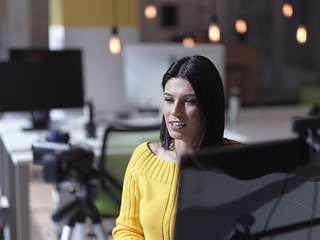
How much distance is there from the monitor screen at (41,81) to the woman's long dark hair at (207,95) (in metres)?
1.91

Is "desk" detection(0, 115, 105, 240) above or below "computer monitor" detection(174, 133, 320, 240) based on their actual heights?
below

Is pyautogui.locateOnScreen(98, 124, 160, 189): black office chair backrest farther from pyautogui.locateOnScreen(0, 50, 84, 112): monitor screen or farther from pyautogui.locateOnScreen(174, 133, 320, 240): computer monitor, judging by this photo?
pyautogui.locateOnScreen(174, 133, 320, 240): computer monitor

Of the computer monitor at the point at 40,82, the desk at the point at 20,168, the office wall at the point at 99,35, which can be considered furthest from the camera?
the office wall at the point at 99,35

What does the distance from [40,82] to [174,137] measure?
76.3 inches

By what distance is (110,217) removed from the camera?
2168mm

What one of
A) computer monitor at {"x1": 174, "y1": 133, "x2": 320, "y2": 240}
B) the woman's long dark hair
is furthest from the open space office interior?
the woman's long dark hair

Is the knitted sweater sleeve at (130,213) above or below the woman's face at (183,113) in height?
below

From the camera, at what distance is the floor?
2949 mm

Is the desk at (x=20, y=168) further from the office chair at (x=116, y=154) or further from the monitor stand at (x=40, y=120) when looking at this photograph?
the office chair at (x=116, y=154)

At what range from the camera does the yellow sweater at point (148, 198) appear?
110 centimetres

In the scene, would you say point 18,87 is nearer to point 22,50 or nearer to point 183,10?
point 22,50

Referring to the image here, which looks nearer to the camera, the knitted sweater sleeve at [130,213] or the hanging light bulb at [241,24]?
the knitted sweater sleeve at [130,213]

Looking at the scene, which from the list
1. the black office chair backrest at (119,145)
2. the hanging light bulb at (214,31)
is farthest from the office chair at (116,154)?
the hanging light bulb at (214,31)

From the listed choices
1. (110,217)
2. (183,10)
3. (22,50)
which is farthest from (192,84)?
(183,10)
